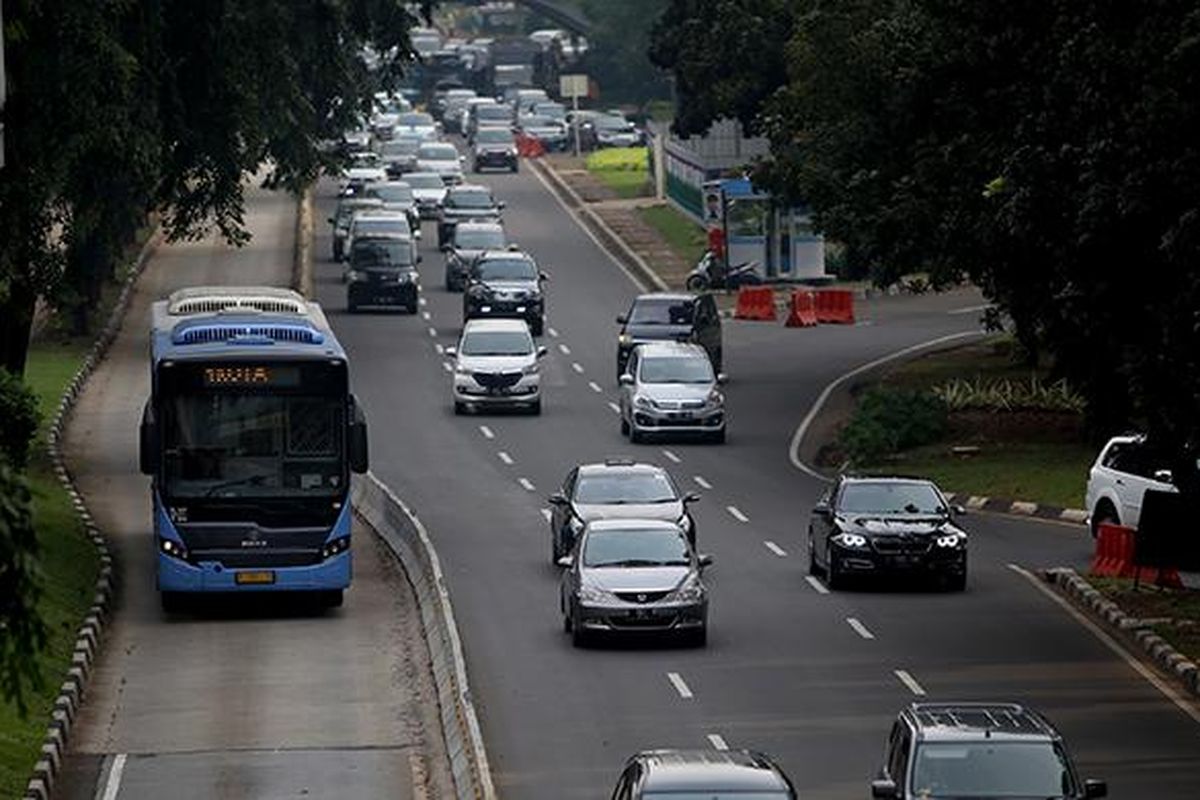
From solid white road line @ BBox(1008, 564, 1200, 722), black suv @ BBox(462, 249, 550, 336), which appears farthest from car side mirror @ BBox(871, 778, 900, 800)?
black suv @ BBox(462, 249, 550, 336)

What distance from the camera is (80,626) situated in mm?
38656

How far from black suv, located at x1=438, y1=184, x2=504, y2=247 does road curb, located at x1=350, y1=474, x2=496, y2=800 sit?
→ 4168 centimetres

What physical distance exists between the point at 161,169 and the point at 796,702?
18888 mm

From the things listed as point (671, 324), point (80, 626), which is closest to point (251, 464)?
point (80, 626)

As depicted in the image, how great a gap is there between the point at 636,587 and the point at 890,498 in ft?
18.8

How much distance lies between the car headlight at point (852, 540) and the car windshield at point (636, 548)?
11.5ft

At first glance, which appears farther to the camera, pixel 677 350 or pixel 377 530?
pixel 677 350

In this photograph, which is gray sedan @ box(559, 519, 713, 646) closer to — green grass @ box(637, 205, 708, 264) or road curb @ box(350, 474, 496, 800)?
road curb @ box(350, 474, 496, 800)

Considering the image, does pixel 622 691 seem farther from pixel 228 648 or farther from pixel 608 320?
pixel 608 320

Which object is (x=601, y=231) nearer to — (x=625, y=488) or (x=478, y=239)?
(x=478, y=239)

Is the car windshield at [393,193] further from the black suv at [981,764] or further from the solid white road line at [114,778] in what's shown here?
the black suv at [981,764]

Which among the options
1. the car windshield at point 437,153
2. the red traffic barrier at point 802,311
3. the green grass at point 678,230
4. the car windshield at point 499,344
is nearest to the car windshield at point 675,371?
the car windshield at point 499,344

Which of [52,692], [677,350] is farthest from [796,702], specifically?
[677,350]

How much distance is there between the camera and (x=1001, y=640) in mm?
37594
